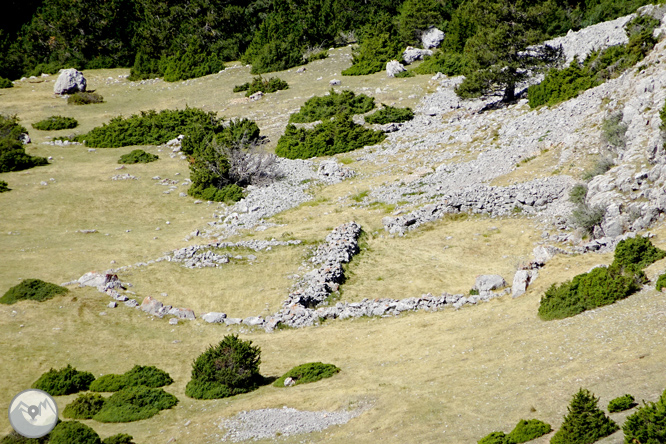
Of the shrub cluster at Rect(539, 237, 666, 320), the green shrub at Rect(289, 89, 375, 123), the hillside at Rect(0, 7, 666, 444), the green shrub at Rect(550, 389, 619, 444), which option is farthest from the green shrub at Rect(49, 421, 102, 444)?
the green shrub at Rect(289, 89, 375, 123)

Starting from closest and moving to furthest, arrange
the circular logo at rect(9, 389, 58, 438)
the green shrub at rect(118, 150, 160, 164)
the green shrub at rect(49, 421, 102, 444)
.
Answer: the circular logo at rect(9, 389, 58, 438)
the green shrub at rect(49, 421, 102, 444)
the green shrub at rect(118, 150, 160, 164)

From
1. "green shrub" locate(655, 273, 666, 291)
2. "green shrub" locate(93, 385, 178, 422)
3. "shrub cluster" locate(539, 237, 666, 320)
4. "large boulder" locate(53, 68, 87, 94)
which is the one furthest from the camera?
"large boulder" locate(53, 68, 87, 94)

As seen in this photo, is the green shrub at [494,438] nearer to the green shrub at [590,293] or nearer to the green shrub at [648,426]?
the green shrub at [648,426]

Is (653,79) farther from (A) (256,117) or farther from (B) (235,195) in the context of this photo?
(A) (256,117)

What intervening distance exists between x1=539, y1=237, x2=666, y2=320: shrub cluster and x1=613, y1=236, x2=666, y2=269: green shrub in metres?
0.03

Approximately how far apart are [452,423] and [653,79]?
21.7 m

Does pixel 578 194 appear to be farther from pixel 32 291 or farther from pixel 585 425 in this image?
pixel 32 291

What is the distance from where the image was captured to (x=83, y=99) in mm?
55812

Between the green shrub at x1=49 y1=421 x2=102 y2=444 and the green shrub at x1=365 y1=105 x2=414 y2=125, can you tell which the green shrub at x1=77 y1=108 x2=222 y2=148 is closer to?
the green shrub at x1=365 y1=105 x2=414 y2=125

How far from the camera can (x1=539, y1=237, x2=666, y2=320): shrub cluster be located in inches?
677

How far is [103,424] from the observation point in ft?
51.6

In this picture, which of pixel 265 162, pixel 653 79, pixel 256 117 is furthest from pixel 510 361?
pixel 256 117

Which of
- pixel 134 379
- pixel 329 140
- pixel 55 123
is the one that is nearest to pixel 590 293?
pixel 134 379

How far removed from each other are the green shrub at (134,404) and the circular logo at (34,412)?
514cm
